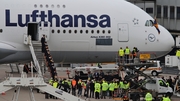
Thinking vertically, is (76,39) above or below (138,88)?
above

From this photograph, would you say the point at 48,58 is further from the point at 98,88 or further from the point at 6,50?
the point at 98,88

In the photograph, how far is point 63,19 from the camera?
139 feet

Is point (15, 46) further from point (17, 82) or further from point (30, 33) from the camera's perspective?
point (17, 82)

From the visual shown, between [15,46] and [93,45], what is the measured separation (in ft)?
18.0

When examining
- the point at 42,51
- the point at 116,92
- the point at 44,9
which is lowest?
the point at 116,92

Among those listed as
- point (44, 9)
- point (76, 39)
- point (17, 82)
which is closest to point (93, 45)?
point (76, 39)

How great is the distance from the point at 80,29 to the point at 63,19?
139cm

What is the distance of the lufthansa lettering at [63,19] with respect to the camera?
41681 mm

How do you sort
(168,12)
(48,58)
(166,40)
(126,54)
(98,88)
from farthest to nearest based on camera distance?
(168,12) < (166,40) < (48,58) < (126,54) < (98,88)

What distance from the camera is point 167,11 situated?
227ft

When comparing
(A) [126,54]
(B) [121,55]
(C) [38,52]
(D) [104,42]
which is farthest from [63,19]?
(A) [126,54]

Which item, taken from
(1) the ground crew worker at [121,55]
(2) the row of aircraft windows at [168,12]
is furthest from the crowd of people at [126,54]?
(2) the row of aircraft windows at [168,12]

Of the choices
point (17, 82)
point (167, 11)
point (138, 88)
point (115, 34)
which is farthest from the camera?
point (167, 11)

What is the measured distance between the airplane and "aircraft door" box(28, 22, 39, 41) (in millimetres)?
160
